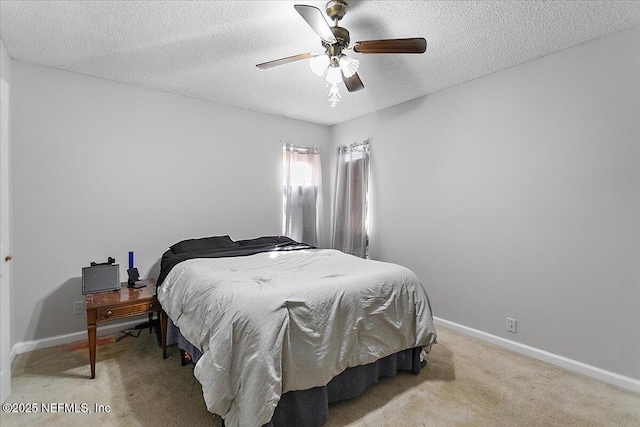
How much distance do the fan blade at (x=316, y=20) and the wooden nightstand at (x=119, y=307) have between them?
2295 millimetres

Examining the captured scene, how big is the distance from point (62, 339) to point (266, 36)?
3092mm

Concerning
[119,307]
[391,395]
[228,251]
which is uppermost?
[228,251]

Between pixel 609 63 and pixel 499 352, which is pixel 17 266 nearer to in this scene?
pixel 499 352

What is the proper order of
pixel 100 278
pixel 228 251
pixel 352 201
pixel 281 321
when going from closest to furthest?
1. pixel 281 321
2. pixel 100 278
3. pixel 228 251
4. pixel 352 201

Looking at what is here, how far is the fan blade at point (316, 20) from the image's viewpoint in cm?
159

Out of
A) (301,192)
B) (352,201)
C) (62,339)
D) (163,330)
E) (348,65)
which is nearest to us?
(348,65)

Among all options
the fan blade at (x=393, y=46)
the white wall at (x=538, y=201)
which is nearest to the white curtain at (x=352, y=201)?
the white wall at (x=538, y=201)

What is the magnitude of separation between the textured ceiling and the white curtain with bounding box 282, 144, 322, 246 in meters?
1.26

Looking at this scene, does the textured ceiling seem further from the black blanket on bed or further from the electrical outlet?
the electrical outlet

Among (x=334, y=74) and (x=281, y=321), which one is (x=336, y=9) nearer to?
(x=334, y=74)

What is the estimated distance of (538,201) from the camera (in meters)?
2.62

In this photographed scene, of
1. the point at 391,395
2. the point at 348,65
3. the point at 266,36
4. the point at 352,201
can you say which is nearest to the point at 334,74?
the point at 348,65

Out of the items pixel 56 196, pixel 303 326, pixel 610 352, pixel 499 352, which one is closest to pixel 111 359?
pixel 56 196

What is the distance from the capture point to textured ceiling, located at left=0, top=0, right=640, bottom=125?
198 cm
